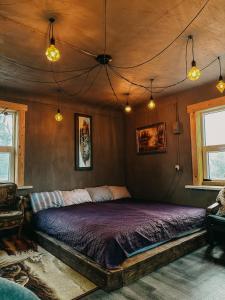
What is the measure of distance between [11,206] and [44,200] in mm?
540

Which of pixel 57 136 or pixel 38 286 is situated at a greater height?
pixel 57 136

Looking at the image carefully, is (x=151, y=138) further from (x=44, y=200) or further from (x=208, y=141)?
(x=44, y=200)

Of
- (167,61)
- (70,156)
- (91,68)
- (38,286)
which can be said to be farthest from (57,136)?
(38,286)

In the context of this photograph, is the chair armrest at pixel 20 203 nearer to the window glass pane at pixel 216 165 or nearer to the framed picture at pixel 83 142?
the framed picture at pixel 83 142

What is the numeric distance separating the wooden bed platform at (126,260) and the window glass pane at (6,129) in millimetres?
1877

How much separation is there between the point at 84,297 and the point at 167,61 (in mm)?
2970

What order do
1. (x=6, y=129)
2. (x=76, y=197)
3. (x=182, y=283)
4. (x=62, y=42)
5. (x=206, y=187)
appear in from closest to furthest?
(x=182, y=283) < (x=62, y=42) < (x=206, y=187) < (x=6, y=129) < (x=76, y=197)

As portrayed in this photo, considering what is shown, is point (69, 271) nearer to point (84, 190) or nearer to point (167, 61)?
point (84, 190)

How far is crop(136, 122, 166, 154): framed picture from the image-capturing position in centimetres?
456

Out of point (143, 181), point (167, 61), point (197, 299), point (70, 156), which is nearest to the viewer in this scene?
point (197, 299)

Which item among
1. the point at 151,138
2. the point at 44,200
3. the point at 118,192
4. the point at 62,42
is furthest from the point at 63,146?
the point at 62,42

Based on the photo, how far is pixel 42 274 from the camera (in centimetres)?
236

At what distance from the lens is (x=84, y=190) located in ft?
14.5

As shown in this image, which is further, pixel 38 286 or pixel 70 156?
pixel 70 156
